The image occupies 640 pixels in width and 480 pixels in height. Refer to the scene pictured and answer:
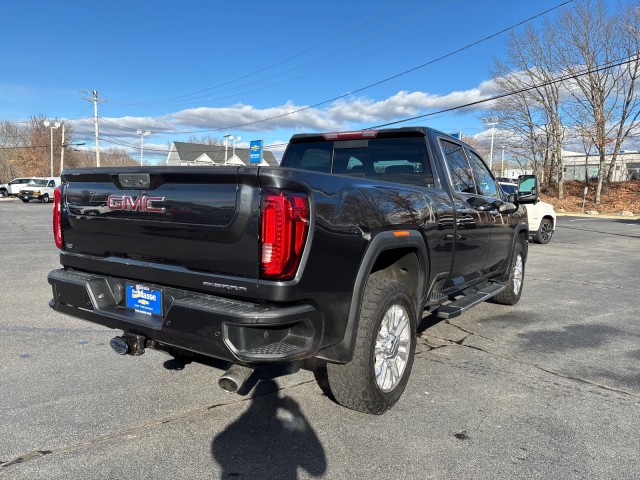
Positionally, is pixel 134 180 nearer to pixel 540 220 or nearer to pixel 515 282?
Result: pixel 515 282

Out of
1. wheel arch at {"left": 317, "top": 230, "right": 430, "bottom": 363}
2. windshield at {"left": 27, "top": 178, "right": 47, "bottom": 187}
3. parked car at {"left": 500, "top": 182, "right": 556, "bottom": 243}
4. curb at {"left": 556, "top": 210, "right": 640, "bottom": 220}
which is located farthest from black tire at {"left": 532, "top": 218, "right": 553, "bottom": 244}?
windshield at {"left": 27, "top": 178, "right": 47, "bottom": 187}

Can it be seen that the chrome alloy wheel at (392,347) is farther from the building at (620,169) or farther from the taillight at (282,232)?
the building at (620,169)

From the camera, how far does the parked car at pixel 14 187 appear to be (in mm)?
40044

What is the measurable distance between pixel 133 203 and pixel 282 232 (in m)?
1.10

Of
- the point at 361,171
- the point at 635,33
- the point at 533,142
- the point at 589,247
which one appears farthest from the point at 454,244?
the point at 533,142

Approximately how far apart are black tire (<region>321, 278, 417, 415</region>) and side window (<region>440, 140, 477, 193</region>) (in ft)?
5.18

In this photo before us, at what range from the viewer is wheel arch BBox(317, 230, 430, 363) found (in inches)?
111

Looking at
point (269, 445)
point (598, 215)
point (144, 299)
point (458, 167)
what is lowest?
point (269, 445)

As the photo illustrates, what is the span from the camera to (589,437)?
119 inches

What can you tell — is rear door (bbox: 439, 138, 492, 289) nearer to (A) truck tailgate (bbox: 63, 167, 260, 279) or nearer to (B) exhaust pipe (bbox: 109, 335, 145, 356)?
(A) truck tailgate (bbox: 63, 167, 260, 279)

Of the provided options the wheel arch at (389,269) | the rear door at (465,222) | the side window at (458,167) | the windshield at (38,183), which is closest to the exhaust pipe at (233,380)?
the wheel arch at (389,269)

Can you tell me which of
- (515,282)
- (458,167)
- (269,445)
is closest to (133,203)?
(269,445)

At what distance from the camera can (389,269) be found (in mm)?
3537

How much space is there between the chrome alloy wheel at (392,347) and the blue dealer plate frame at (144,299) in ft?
4.69
